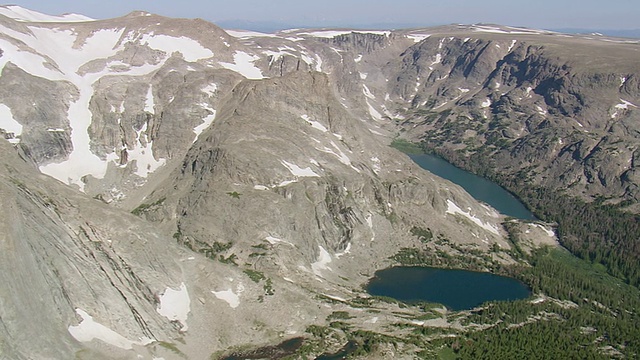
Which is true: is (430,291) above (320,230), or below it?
below

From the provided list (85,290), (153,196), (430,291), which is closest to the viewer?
(85,290)

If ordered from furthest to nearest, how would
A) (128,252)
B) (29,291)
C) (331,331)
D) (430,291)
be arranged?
(430,291) < (331,331) < (128,252) < (29,291)

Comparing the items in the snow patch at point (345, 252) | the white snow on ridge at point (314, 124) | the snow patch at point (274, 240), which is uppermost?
the white snow on ridge at point (314, 124)

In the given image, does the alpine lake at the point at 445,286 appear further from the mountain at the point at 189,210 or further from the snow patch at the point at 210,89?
the snow patch at the point at 210,89

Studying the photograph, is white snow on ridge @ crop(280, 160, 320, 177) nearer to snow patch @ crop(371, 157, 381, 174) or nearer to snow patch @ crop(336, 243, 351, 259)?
snow patch @ crop(336, 243, 351, 259)

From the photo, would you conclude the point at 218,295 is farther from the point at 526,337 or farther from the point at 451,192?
the point at 451,192

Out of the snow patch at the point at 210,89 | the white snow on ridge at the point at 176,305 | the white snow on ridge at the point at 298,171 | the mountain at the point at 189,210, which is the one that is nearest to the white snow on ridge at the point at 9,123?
the mountain at the point at 189,210

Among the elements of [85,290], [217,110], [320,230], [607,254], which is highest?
[217,110]

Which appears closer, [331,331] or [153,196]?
[331,331]

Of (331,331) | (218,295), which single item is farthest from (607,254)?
(218,295)
